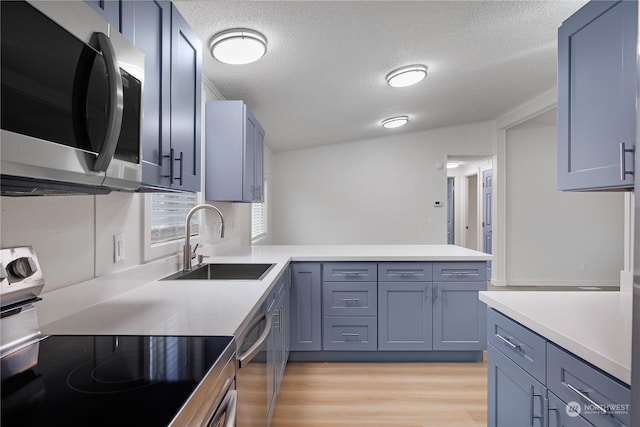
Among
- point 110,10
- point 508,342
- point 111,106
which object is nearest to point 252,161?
point 110,10

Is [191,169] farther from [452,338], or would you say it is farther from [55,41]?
[452,338]

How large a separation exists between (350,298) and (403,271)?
0.49m

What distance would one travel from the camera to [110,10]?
96 centimetres

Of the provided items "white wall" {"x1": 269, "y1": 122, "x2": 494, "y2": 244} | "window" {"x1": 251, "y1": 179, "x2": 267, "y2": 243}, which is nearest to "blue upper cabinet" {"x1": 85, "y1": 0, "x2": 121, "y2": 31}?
"window" {"x1": 251, "y1": 179, "x2": 267, "y2": 243}

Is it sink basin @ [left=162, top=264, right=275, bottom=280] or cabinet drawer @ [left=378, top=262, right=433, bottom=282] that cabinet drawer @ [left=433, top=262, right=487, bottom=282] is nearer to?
cabinet drawer @ [left=378, top=262, right=433, bottom=282]

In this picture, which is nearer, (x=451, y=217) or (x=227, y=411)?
(x=227, y=411)

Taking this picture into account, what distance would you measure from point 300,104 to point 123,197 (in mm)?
2209

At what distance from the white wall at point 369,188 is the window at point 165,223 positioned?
3.26 meters

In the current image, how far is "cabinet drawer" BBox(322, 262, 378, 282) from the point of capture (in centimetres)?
272

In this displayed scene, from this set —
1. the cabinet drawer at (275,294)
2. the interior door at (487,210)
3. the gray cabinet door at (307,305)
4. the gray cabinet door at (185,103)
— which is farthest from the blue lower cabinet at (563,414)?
the interior door at (487,210)

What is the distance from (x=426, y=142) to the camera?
5.59m

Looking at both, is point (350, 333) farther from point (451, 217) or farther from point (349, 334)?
point (451, 217)

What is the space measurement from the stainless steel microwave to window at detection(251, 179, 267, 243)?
3624mm

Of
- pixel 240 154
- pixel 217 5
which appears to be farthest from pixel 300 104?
pixel 217 5
